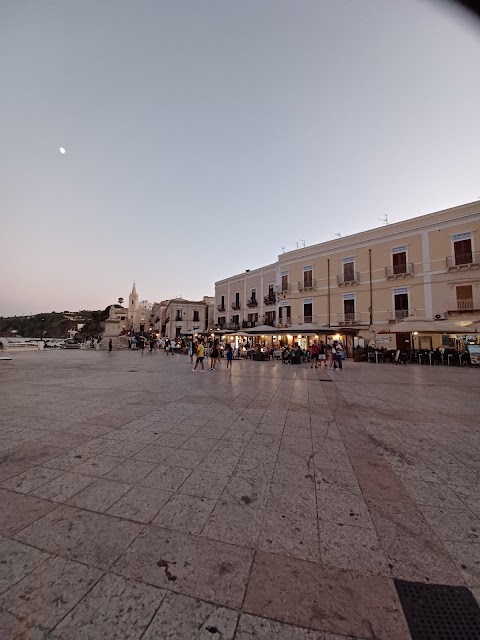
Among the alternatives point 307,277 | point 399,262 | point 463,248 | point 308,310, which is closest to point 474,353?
point 463,248

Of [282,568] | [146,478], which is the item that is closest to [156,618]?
[282,568]

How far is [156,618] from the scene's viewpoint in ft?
4.85

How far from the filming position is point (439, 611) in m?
1.56

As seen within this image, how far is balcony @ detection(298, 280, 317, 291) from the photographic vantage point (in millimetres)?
26938

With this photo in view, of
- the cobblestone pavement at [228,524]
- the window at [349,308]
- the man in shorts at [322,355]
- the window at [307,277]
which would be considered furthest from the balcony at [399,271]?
the cobblestone pavement at [228,524]

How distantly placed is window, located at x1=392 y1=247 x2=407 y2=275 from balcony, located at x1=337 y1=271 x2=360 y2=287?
2871 mm

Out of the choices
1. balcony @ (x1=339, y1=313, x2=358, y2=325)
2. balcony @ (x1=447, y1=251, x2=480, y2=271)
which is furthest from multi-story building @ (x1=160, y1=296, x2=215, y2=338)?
balcony @ (x1=447, y1=251, x2=480, y2=271)

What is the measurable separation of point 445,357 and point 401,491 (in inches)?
733

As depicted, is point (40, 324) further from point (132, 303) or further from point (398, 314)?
point (398, 314)

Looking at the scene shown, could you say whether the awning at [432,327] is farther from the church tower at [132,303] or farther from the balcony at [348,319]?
the church tower at [132,303]

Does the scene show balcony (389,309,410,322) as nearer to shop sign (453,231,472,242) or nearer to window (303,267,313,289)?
shop sign (453,231,472,242)

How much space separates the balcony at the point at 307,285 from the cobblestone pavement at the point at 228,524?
2278 cm

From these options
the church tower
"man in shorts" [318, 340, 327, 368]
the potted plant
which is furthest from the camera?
the church tower

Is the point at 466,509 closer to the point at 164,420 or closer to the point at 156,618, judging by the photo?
the point at 156,618
